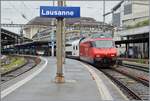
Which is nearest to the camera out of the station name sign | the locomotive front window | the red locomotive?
the station name sign

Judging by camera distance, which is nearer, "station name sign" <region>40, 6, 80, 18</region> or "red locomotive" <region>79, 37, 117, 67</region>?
"station name sign" <region>40, 6, 80, 18</region>

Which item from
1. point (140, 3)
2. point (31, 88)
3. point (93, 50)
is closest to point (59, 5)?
point (31, 88)

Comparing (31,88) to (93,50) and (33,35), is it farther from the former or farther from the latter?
(33,35)

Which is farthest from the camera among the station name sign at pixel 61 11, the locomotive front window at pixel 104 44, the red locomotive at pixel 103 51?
the locomotive front window at pixel 104 44

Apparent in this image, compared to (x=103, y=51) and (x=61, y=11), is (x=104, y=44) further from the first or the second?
(x=61, y=11)

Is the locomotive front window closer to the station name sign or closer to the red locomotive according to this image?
the red locomotive

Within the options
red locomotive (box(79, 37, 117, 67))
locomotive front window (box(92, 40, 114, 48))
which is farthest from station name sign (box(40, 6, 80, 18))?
locomotive front window (box(92, 40, 114, 48))

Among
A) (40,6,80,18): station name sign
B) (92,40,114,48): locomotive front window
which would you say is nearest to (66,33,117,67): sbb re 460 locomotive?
(92,40,114,48): locomotive front window

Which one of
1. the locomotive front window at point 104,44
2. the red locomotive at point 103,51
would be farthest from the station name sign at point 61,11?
the locomotive front window at point 104,44

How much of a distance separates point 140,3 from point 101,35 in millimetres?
75025

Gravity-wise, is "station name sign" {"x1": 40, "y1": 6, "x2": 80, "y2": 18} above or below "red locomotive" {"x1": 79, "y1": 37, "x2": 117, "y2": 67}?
above

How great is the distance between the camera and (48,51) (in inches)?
3462

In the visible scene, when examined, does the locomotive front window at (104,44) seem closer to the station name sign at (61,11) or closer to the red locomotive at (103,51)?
the red locomotive at (103,51)

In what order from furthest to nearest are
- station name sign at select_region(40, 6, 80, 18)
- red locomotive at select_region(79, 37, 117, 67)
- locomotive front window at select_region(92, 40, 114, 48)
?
1. locomotive front window at select_region(92, 40, 114, 48)
2. red locomotive at select_region(79, 37, 117, 67)
3. station name sign at select_region(40, 6, 80, 18)
